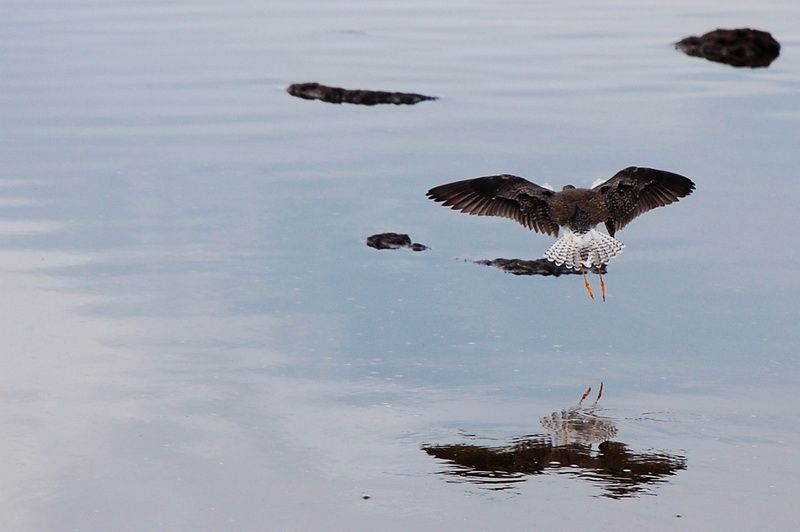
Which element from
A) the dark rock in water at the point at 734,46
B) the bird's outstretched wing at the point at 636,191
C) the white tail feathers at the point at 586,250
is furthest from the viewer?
the dark rock in water at the point at 734,46

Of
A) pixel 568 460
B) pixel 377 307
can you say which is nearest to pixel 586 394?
pixel 568 460

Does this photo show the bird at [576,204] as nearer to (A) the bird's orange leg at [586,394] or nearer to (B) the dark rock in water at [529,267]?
(B) the dark rock in water at [529,267]

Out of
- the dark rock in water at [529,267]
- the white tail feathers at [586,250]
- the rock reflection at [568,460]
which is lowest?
the rock reflection at [568,460]

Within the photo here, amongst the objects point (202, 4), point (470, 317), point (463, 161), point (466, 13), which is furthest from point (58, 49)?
point (470, 317)

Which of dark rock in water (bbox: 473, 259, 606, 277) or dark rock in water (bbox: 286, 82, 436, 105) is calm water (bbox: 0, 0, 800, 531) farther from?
dark rock in water (bbox: 286, 82, 436, 105)

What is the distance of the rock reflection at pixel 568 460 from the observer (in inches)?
316

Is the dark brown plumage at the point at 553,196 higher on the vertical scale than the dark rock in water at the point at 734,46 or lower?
lower

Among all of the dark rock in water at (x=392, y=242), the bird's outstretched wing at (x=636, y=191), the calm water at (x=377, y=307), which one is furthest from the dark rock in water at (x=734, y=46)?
the dark rock in water at (x=392, y=242)

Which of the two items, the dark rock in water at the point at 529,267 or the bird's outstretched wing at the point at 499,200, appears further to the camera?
the dark rock in water at the point at 529,267

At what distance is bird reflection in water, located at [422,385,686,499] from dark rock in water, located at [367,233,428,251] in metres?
3.45

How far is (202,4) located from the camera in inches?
984

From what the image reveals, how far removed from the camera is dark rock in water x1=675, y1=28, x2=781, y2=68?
20.5 m

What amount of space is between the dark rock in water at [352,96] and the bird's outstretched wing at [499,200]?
579 cm

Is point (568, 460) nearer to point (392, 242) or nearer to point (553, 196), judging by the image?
point (553, 196)
